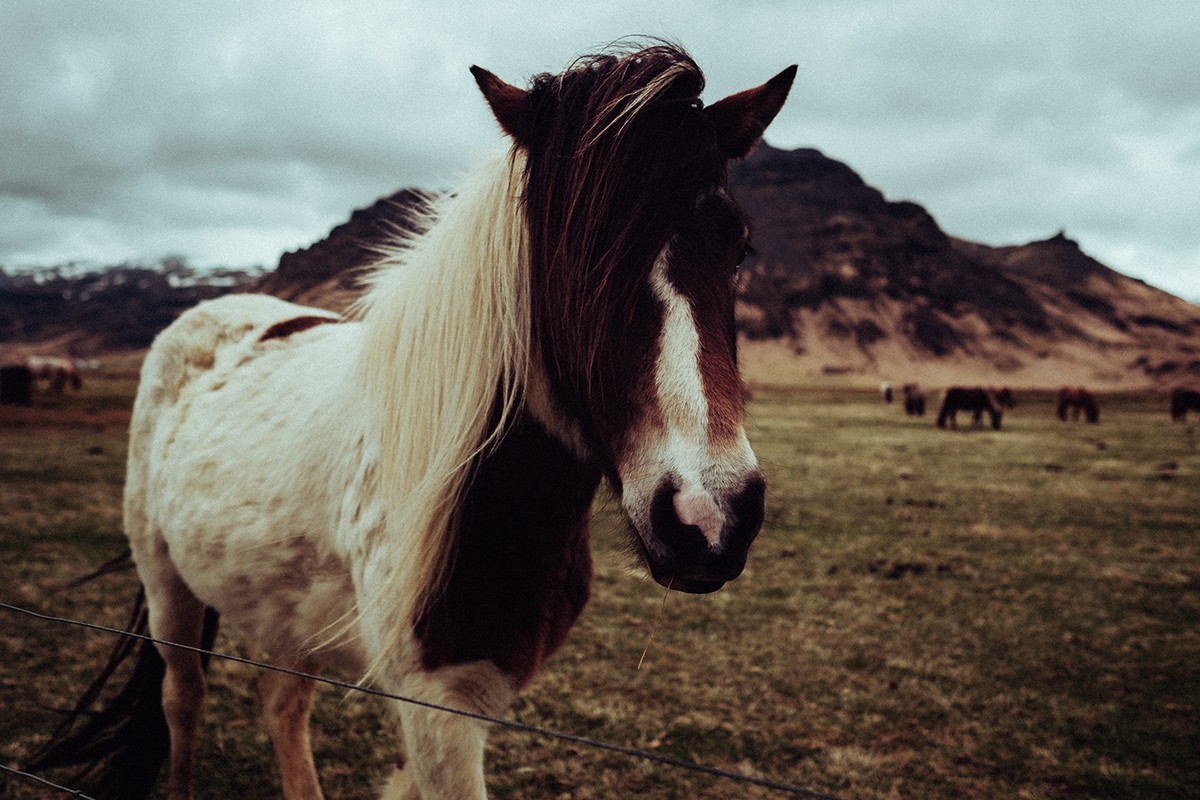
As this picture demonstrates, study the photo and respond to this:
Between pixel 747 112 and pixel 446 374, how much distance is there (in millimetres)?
1025

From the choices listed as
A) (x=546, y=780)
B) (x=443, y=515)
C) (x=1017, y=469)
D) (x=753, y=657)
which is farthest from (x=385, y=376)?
(x=1017, y=469)

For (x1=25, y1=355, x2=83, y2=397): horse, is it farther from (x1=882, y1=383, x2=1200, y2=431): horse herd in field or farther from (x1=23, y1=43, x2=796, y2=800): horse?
(x1=882, y1=383, x2=1200, y2=431): horse herd in field

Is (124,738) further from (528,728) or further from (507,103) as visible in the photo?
(507,103)

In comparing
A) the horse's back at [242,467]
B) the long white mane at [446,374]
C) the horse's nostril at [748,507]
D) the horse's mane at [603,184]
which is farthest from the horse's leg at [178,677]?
the horse's nostril at [748,507]

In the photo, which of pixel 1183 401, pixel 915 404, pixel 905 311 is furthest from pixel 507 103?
pixel 905 311

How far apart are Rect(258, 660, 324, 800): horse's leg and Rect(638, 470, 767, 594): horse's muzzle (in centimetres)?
255

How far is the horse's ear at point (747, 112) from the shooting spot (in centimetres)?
164

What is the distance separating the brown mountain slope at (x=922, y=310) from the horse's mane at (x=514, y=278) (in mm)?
87894

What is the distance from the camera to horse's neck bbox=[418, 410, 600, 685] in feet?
5.89

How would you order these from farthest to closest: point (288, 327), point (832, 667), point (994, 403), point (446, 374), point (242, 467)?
point (994, 403) < point (832, 667) < point (288, 327) < point (242, 467) < point (446, 374)

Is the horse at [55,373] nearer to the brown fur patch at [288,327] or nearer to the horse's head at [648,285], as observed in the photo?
the brown fur patch at [288,327]

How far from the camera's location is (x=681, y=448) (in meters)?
1.24

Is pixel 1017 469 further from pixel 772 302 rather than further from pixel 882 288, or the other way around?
pixel 882 288

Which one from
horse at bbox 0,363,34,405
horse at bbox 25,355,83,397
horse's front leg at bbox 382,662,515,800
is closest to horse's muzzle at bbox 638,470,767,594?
horse's front leg at bbox 382,662,515,800
